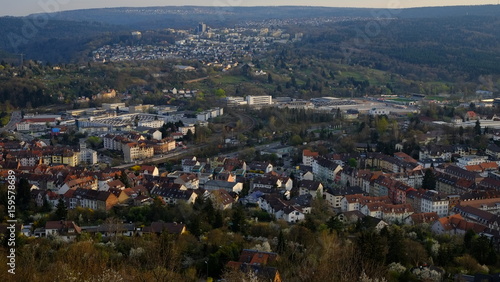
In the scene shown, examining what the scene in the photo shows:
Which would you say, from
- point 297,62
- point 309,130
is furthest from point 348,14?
point 309,130

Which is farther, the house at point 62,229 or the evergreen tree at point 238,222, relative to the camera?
the evergreen tree at point 238,222

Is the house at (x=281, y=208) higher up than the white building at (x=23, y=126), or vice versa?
the house at (x=281, y=208)

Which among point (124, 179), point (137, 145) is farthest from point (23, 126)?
point (124, 179)

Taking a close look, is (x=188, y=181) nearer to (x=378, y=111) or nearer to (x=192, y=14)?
(x=378, y=111)

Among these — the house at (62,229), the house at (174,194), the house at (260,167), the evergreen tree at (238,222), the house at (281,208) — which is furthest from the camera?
the house at (260,167)

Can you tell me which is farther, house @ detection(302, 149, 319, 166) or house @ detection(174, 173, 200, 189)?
house @ detection(302, 149, 319, 166)

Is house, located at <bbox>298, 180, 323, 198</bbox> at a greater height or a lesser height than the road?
greater

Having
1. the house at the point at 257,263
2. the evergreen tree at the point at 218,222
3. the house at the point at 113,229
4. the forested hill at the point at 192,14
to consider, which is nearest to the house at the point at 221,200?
the evergreen tree at the point at 218,222

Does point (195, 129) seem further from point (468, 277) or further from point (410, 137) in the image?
point (468, 277)

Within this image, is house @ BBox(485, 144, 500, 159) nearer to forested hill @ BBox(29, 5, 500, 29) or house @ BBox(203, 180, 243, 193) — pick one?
house @ BBox(203, 180, 243, 193)

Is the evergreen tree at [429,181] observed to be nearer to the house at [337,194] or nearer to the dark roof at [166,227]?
the house at [337,194]

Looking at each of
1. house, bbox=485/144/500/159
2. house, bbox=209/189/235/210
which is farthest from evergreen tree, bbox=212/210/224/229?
house, bbox=485/144/500/159
